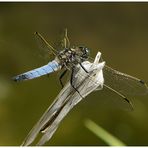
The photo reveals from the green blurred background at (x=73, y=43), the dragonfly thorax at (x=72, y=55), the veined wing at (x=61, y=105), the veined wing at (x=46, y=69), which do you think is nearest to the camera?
the veined wing at (x=61, y=105)

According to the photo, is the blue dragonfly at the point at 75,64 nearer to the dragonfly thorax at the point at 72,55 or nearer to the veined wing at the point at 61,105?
the dragonfly thorax at the point at 72,55

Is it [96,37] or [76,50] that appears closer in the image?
[76,50]

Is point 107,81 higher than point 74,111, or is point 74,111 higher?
point 107,81

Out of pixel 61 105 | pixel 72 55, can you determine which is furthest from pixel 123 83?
pixel 61 105

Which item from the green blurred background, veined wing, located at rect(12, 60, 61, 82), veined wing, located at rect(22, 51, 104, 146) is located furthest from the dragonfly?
the green blurred background

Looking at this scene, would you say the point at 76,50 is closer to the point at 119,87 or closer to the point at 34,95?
the point at 119,87

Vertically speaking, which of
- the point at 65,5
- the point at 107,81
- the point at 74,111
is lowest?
the point at 74,111

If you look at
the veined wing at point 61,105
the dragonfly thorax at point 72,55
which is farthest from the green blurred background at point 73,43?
the veined wing at point 61,105

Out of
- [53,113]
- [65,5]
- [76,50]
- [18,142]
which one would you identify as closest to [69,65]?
[76,50]
